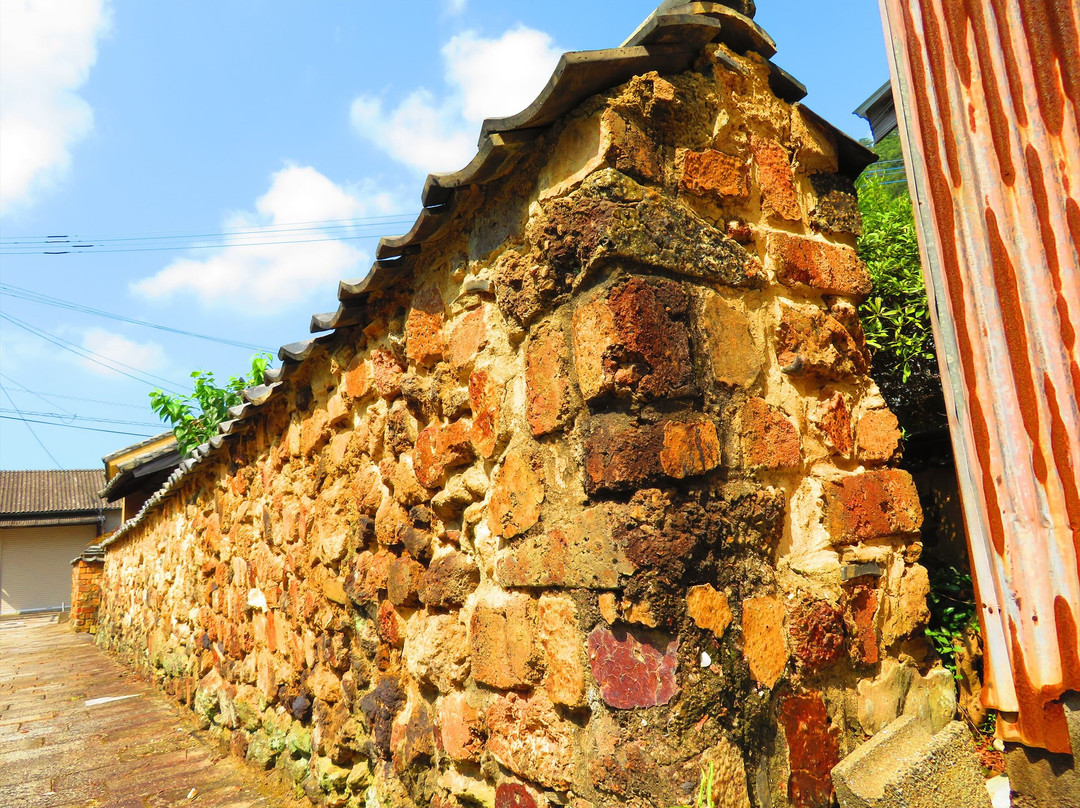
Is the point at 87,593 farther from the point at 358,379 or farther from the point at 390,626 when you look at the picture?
the point at 390,626

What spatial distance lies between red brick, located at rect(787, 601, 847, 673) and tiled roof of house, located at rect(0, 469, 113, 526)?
23449mm

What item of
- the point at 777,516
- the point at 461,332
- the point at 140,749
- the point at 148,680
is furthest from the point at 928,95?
the point at 148,680

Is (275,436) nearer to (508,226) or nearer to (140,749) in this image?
(140,749)

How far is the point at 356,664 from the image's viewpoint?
262 centimetres

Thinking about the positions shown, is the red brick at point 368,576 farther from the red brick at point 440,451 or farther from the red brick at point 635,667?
the red brick at point 635,667

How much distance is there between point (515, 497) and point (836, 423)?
0.74 meters

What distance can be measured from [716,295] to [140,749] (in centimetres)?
407

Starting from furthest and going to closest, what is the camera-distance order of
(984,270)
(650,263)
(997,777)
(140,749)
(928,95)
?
1. (140,749)
2. (997,777)
3. (650,263)
4. (928,95)
5. (984,270)

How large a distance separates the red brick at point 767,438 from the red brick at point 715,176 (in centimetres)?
45

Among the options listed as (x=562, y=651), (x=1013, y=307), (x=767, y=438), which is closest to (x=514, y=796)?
(x=562, y=651)

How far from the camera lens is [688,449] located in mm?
1449

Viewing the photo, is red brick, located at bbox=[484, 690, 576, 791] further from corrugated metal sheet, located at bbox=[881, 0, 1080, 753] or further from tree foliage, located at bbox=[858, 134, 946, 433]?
tree foliage, located at bbox=[858, 134, 946, 433]

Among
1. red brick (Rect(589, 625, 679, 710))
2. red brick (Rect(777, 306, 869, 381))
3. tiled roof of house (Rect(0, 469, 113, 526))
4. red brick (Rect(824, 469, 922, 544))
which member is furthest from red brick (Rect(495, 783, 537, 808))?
tiled roof of house (Rect(0, 469, 113, 526))

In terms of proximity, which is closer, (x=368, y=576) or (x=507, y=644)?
(x=507, y=644)
